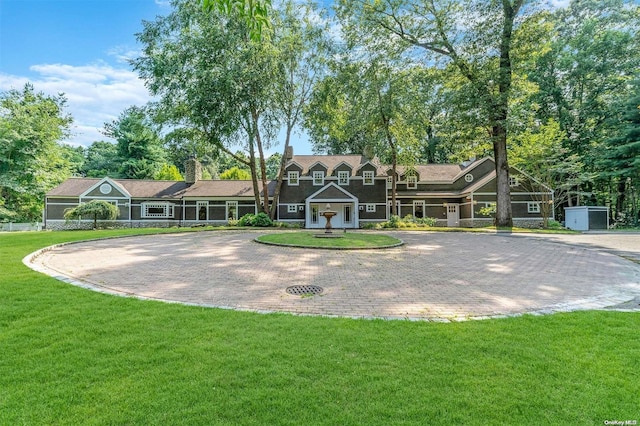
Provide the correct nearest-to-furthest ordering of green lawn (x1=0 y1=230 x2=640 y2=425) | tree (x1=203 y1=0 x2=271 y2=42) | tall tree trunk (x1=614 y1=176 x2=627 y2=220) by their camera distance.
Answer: green lawn (x1=0 y1=230 x2=640 y2=425) < tree (x1=203 y1=0 x2=271 y2=42) < tall tree trunk (x1=614 y1=176 x2=627 y2=220)

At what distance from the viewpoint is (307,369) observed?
2.88 metres

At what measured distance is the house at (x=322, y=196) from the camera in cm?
2888

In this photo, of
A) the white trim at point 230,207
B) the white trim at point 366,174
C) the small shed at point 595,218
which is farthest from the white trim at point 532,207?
the white trim at point 230,207

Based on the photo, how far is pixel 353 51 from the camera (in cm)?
2342

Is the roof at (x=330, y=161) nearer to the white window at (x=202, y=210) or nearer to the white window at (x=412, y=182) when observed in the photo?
the white window at (x=412, y=182)

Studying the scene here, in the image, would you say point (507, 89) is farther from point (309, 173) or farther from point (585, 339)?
point (585, 339)

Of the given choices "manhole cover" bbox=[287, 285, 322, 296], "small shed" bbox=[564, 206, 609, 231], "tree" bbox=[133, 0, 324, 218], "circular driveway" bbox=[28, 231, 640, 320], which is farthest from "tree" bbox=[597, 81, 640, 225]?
"manhole cover" bbox=[287, 285, 322, 296]

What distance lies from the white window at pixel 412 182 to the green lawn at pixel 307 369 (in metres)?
29.1

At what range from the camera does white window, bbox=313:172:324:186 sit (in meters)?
29.8

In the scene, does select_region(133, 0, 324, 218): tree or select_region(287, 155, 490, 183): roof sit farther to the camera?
select_region(287, 155, 490, 183): roof

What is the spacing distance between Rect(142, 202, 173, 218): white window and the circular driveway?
19777 mm

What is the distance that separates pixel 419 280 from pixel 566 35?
4025 centimetres

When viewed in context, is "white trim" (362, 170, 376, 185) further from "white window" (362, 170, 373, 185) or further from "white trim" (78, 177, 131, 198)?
"white trim" (78, 177, 131, 198)

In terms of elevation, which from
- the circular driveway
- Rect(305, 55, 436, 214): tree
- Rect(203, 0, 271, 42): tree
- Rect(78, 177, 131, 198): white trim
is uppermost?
Rect(305, 55, 436, 214): tree
